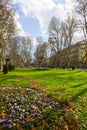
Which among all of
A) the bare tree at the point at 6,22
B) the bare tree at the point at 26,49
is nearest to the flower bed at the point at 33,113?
the bare tree at the point at 6,22

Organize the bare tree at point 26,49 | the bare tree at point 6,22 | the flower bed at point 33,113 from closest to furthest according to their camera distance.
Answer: the flower bed at point 33,113 < the bare tree at point 6,22 < the bare tree at point 26,49

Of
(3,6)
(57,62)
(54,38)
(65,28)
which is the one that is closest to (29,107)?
(3,6)

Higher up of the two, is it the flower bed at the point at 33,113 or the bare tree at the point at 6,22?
the bare tree at the point at 6,22

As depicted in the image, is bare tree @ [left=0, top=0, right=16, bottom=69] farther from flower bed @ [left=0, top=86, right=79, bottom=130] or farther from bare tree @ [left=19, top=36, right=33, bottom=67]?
bare tree @ [left=19, top=36, right=33, bottom=67]

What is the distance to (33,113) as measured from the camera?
10164 mm

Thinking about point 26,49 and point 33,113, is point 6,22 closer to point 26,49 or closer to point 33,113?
point 33,113

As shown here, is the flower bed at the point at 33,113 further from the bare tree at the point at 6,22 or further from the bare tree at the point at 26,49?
the bare tree at the point at 26,49

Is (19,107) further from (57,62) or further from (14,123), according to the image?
(57,62)

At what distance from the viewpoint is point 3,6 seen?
3612cm

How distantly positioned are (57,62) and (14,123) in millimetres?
86295

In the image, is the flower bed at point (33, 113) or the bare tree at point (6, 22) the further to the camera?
the bare tree at point (6, 22)

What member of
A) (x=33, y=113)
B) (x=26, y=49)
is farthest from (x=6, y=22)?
(x=26, y=49)

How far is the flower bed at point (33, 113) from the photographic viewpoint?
9148 millimetres

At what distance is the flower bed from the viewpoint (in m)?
9.15
